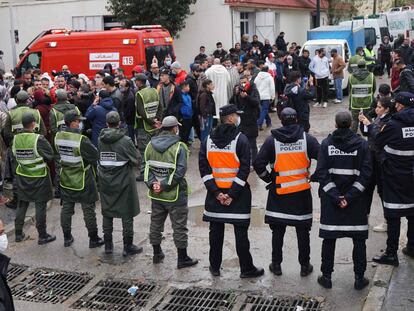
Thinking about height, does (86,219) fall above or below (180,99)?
below

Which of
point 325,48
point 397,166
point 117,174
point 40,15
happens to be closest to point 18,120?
point 117,174

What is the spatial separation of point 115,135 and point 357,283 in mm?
3405

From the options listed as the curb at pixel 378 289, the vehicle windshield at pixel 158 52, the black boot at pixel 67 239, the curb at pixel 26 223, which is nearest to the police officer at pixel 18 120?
the curb at pixel 26 223

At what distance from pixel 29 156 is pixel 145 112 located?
10.1ft

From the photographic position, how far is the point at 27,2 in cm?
2873

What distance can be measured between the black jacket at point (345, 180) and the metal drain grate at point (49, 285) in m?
2.97

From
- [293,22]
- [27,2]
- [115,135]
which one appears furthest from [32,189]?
[293,22]

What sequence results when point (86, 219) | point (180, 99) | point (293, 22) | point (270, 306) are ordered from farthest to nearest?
point (293, 22) < point (180, 99) < point (86, 219) < point (270, 306)

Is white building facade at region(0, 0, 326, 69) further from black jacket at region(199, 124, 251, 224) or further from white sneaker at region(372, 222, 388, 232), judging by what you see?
black jacket at region(199, 124, 251, 224)

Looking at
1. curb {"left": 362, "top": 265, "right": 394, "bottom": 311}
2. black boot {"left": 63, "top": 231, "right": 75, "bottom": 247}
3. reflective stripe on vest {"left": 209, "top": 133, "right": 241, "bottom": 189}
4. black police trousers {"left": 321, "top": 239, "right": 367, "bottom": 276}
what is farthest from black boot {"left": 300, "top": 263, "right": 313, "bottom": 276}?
black boot {"left": 63, "top": 231, "right": 75, "bottom": 247}

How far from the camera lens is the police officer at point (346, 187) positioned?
21.0ft

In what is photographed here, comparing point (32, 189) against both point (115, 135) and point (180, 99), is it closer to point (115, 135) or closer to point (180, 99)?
point (115, 135)

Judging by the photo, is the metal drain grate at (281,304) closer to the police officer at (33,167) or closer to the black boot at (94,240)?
the black boot at (94,240)

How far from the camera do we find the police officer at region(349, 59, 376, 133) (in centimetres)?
1274
